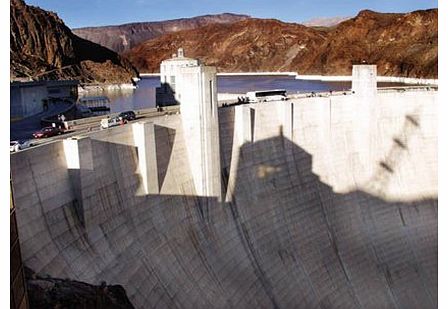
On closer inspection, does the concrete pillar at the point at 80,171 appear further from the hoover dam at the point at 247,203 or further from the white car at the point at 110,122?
the white car at the point at 110,122

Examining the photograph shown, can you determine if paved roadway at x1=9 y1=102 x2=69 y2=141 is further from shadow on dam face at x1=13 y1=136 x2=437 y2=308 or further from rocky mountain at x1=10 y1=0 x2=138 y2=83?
rocky mountain at x1=10 y1=0 x2=138 y2=83

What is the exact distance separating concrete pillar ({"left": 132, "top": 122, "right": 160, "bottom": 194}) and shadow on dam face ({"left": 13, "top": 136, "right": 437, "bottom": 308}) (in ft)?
0.90

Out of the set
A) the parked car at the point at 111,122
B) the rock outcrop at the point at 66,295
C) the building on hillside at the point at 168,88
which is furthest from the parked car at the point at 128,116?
the rock outcrop at the point at 66,295

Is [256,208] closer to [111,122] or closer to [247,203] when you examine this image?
[247,203]

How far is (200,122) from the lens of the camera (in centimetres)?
2067

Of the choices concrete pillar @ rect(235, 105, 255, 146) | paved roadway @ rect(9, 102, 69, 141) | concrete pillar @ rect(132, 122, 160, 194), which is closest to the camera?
concrete pillar @ rect(132, 122, 160, 194)

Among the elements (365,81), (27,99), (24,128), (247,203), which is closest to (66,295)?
(247,203)

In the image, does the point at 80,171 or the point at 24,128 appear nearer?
the point at 80,171

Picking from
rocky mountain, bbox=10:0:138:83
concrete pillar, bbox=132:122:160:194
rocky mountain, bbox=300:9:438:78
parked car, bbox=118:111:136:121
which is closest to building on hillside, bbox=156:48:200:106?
parked car, bbox=118:111:136:121

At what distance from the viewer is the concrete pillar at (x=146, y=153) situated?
1802 cm

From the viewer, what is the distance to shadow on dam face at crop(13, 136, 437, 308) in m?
15.1

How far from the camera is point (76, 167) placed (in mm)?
15047

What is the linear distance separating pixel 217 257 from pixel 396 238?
1292cm

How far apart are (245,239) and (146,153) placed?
658 cm
